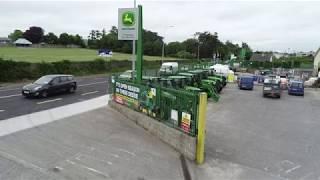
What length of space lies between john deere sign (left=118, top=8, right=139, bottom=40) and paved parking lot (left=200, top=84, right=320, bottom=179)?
19.0 ft

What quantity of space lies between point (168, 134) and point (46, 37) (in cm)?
11661

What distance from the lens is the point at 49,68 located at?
117 feet

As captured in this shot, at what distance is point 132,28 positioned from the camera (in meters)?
15.2

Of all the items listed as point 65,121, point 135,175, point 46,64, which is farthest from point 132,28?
point 46,64

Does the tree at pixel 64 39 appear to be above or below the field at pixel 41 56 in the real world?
above

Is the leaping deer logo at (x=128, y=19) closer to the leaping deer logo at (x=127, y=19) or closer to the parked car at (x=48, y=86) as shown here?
the leaping deer logo at (x=127, y=19)

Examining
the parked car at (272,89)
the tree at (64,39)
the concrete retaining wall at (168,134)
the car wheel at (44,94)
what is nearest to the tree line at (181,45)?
the tree at (64,39)

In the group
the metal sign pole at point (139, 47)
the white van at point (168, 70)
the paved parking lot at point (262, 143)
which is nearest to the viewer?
the paved parking lot at point (262, 143)

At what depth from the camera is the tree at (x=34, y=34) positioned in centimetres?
12044

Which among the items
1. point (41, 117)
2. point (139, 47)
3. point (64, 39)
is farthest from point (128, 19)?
point (64, 39)

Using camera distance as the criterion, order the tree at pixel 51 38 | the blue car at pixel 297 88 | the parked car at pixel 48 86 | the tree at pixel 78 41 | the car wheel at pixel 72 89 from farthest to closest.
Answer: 1. the tree at pixel 51 38
2. the tree at pixel 78 41
3. the blue car at pixel 297 88
4. the car wheel at pixel 72 89
5. the parked car at pixel 48 86

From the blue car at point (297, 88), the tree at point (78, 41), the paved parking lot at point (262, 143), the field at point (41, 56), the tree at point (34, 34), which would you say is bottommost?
the paved parking lot at point (262, 143)

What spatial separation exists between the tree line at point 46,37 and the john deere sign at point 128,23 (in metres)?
97.6

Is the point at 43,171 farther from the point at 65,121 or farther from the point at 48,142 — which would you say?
the point at 65,121
